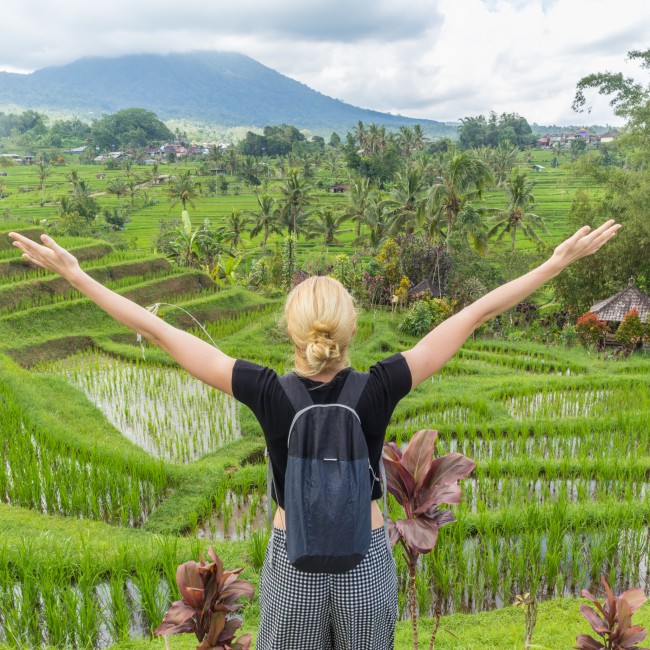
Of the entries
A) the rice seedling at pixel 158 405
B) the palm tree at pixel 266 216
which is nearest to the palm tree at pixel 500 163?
the palm tree at pixel 266 216

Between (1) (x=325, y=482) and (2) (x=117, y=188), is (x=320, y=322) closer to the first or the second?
(1) (x=325, y=482)

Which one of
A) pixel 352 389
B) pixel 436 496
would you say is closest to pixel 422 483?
pixel 436 496

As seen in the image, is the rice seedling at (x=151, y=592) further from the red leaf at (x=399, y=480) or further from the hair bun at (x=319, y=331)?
the hair bun at (x=319, y=331)

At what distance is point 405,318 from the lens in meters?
12.6

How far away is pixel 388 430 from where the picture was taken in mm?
6852

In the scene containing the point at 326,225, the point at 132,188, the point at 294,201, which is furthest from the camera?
the point at 132,188

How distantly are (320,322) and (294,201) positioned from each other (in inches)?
968

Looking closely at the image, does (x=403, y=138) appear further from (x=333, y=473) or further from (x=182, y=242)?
(x=333, y=473)

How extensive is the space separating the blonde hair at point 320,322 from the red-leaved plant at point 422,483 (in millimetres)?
668

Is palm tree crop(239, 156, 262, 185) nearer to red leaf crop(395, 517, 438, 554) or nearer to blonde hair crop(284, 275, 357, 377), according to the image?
red leaf crop(395, 517, 438, 554)

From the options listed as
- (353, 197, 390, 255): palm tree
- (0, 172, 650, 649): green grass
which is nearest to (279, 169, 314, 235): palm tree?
(353, 197, 390, 255): palm tree

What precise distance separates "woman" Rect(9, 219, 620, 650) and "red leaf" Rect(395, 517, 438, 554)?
34 cm

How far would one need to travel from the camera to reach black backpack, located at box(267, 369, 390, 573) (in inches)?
58.7

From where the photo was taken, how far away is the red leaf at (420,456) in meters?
2.05
